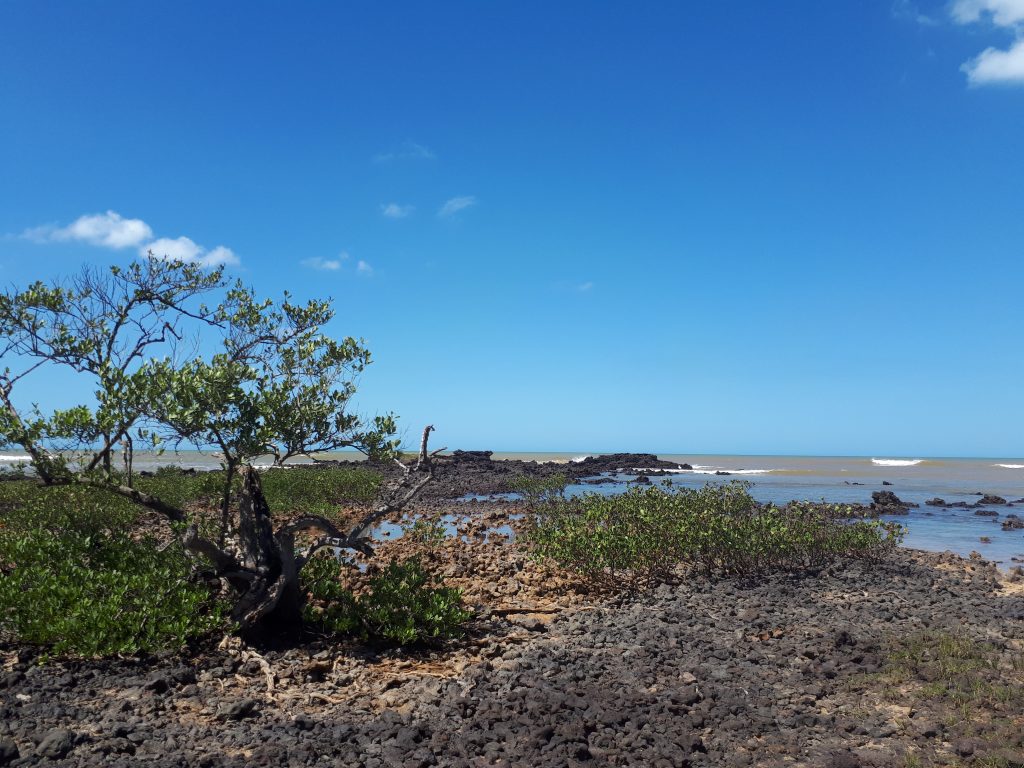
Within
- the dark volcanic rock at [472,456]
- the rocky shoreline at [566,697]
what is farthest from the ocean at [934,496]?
the dark volcanic rock at [472,456]

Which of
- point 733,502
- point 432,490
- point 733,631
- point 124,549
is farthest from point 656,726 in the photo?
point 432,490

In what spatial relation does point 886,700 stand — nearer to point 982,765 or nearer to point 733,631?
point 982,765

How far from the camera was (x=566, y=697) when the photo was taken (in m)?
6.45

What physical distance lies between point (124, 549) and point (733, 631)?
24.5 feet

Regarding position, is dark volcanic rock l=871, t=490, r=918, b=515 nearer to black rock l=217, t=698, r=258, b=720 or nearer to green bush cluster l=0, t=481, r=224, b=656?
green bush cluster l=0, t=481, r=224, b=656

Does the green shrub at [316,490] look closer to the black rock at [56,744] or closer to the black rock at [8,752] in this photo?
the black rock at [56,744]

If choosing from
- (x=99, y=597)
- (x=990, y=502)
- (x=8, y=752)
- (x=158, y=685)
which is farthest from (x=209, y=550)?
(x=990, y=502)

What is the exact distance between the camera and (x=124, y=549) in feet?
30.0

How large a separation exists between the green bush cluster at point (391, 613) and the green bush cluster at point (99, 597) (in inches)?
44.8

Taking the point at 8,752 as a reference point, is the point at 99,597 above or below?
above

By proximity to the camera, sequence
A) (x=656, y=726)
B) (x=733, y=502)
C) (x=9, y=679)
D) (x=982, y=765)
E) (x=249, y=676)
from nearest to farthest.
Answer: (x=982, y=765), (x=656, y=726), (x=9, y=679), (x=249, y=676), (x=733, y=502)

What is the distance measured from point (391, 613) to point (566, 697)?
2.53 m

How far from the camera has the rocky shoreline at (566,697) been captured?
5.43m

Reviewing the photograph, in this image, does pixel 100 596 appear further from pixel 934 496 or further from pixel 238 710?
pixel 934 496
